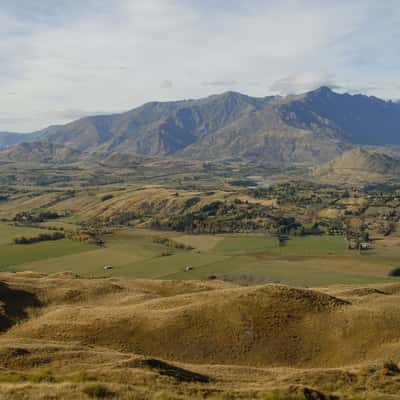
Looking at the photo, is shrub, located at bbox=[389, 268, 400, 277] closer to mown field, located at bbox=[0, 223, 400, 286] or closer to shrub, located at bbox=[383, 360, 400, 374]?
mown field, located at bbox=[0, 223, 400, 286]

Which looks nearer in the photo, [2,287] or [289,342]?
[289,342]

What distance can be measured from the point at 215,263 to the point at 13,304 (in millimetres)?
100979

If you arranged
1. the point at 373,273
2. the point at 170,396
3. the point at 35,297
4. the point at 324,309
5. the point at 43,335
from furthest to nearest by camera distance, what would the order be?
1. the point at 373,273
2. the point at 35,297
3. the point at 324,309
4. the point at 43,335
5. the point at 170,396

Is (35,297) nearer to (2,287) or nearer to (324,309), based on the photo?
(2,287)

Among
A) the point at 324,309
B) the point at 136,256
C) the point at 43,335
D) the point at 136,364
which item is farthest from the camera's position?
the point at 136,256

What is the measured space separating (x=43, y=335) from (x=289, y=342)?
3539 centimetres

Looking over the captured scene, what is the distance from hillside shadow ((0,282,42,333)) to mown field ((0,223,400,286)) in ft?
227

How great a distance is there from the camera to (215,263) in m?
170

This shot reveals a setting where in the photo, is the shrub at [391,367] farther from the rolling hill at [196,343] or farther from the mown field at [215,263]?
the mown field at [215,263]

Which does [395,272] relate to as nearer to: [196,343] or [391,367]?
[391,367]

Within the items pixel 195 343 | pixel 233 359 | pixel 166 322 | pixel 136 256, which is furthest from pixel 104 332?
pixel 136 256

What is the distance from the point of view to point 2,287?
82.2 metres

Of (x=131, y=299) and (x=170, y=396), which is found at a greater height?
(x=170, y=396)

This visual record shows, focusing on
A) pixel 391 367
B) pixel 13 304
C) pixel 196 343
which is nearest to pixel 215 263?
pixel 13 304
